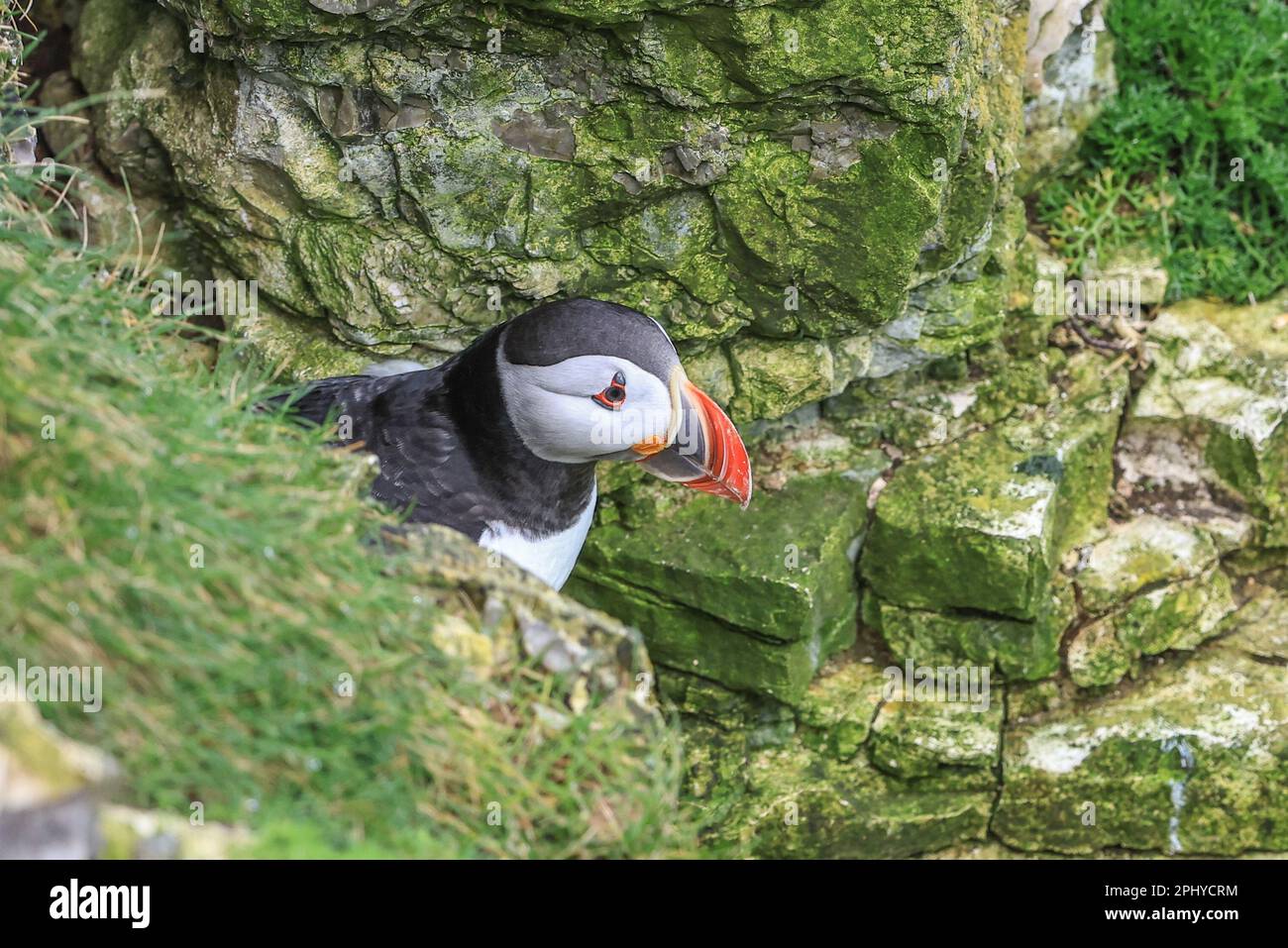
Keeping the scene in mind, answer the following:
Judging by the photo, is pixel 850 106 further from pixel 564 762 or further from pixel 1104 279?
pixel 564 762

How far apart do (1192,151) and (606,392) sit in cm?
398

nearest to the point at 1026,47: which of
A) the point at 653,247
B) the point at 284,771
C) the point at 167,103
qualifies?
the point at 653,247

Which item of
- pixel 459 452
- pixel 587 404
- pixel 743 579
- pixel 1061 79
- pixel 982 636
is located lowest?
pixel 982 636

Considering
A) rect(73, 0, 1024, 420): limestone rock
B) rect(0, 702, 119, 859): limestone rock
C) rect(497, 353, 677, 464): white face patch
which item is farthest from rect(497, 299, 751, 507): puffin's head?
rect(0, 702, 119, 859): limestone rock

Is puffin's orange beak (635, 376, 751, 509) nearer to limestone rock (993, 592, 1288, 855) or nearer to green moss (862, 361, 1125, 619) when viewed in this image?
green moss (862, 361, 1125, 619)

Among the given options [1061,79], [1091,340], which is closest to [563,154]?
[1061,79]

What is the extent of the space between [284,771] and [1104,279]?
5099 millimetres

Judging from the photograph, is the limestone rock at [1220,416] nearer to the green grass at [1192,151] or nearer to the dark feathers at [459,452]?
the green grass at [1192,151]

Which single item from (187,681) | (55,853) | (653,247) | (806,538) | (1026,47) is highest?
(1026,47)

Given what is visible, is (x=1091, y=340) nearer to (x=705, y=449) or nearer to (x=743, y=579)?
(x=743, y=579)

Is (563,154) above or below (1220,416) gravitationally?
above

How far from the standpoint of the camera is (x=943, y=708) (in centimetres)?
623

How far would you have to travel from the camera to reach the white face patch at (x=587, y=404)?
14.2ft

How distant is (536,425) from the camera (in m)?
4.48
